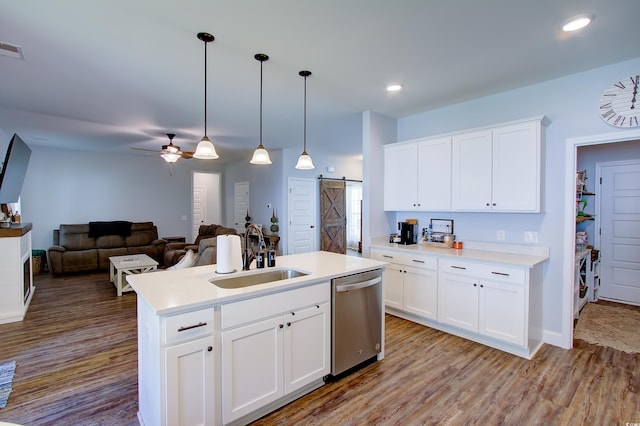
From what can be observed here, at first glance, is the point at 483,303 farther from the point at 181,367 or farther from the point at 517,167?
the point at 181,367

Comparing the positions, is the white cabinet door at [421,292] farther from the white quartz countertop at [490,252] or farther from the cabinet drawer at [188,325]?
the cabinet drawer at [188,325]

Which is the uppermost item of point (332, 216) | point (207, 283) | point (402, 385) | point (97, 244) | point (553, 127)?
point (553, 127)

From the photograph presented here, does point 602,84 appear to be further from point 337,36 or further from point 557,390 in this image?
point 557,390

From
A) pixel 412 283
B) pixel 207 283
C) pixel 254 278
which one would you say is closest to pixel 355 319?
pixel 254 278

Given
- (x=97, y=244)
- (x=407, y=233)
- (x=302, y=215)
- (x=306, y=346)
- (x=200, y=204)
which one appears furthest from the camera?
(x=200, y=204)

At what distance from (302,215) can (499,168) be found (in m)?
4.52

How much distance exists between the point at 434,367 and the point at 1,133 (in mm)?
7415

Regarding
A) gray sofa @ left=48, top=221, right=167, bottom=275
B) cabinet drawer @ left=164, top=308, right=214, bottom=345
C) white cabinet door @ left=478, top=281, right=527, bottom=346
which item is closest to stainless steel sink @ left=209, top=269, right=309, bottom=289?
cabinet drawer @ left=164, top=308, right=214, bottom=345

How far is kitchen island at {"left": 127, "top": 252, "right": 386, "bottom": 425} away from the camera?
1.67m

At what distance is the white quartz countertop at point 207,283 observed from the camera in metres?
1.74

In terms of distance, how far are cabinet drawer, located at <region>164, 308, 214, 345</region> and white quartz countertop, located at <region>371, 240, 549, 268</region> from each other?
2.54 meters

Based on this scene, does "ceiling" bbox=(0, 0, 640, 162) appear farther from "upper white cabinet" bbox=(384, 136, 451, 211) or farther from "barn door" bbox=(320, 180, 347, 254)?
"barn door" bbox=(320, 180, 347, 254)

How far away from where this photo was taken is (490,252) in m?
3.49

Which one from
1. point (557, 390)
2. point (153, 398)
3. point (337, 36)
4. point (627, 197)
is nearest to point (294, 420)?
point (153, 398)
